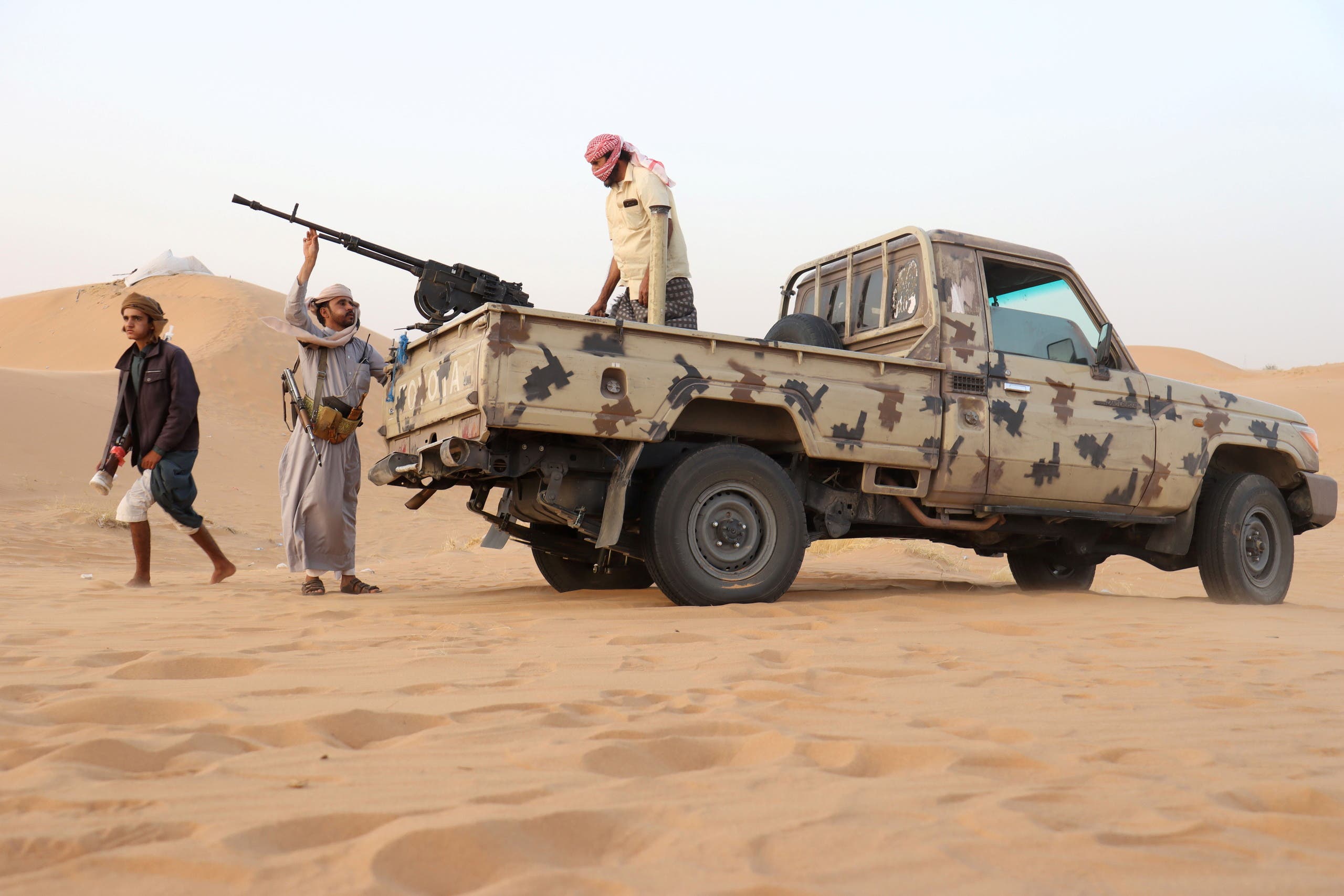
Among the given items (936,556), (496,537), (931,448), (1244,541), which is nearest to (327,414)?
(496,537)

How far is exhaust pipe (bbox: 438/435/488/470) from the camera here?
4.99 m

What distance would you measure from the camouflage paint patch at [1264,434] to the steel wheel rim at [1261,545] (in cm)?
46

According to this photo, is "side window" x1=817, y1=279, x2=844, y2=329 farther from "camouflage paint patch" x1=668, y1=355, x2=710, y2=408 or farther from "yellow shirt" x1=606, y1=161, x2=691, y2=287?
"camouflage paint patch" x1=668, y1=355, x2=710, y2=408

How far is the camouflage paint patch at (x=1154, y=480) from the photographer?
680 centimetres

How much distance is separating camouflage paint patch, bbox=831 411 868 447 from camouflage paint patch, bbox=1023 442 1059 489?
3.93 ft

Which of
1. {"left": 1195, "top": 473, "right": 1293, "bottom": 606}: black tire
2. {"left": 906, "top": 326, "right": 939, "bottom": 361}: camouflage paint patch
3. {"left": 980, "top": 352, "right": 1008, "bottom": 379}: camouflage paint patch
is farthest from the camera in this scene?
{"left": 1195, "top": 473, "right": 1293, "bottom": 606}: black tire

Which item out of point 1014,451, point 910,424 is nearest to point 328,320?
point 910,424

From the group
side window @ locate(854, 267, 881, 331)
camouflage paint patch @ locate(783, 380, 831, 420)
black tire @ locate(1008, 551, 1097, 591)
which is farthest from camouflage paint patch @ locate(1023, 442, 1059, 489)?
black tire @ locate(1008, 551, 1097, 591)

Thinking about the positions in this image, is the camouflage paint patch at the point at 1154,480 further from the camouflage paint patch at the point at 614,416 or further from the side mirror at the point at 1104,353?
the camouflage paint patch at the point at 614,416

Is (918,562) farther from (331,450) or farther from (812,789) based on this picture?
(812,789)

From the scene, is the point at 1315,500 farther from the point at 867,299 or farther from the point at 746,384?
the point at 746,384

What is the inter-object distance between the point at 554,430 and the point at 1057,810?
336 cm

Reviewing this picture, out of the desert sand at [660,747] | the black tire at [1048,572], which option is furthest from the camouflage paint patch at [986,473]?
the black tire at [1048,572]

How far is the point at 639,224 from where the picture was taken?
256 inches
